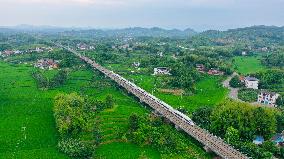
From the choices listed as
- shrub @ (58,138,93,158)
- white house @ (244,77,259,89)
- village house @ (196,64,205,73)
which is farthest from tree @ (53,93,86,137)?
village house @ (196,64,205,73)

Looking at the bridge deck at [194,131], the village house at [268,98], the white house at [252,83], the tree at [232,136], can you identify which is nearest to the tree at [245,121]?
the tree at [232,136]

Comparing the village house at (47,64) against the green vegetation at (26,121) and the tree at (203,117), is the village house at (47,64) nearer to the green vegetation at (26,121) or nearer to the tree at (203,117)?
the green vegetation at (26,121)

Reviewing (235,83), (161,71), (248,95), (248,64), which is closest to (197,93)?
(248,95)

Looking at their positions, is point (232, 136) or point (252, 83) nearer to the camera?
point (232, 136)

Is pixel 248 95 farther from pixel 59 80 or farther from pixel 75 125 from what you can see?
pixel 75 125

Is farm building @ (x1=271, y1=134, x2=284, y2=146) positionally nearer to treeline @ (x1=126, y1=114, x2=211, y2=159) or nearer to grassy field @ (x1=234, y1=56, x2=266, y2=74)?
treeline @ (x1=126, y1=114, x2=211, y2=159)

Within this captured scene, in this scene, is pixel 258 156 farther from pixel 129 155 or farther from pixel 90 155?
pixel 90 155
